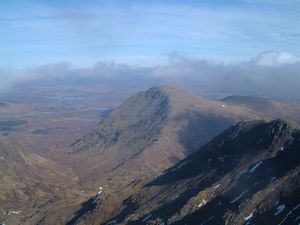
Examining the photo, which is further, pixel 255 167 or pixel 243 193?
pixel 255 167

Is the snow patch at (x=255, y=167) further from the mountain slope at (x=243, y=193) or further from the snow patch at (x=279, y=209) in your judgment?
the snow patch at (x=279, y=209)

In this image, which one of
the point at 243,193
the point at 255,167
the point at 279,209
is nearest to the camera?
the point at 279,209

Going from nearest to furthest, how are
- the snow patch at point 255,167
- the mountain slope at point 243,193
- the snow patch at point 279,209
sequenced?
the snow patch at point 279,209 < the mountain slope at point 243,193 < the snow patch at point 255,167

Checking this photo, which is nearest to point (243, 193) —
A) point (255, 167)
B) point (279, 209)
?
point (255, 167)

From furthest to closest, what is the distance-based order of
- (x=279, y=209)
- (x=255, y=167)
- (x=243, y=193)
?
(x=255, y=167) < (x=243, y=193) < (x=279, y=209)

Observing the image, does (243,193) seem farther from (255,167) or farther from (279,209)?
(279,209)

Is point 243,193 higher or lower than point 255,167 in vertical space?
lower

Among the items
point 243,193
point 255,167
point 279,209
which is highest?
point 255,167

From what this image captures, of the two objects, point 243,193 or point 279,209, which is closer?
point 279,209

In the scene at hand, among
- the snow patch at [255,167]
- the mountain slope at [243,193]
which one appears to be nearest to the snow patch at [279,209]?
the mountain slope at [243,193]

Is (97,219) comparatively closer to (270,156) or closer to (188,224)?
(188,224)
